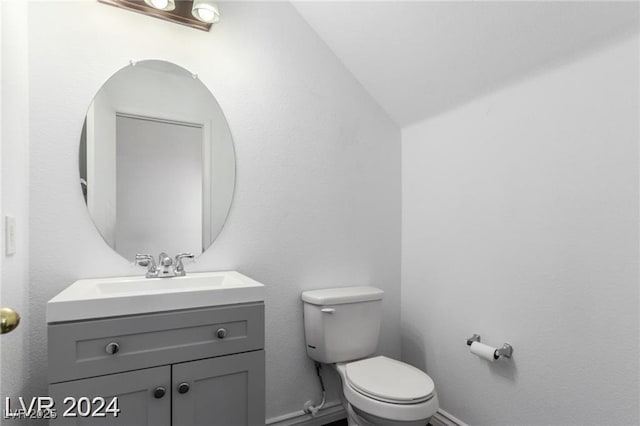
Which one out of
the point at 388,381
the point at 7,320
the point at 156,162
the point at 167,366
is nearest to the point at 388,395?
the point at 388,381

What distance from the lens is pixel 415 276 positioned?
7.23 ft

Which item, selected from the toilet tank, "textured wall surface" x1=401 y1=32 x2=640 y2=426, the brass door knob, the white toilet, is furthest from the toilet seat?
the brass door knob

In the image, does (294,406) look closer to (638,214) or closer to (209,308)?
(209,308)

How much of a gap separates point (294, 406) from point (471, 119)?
1794 millimetres

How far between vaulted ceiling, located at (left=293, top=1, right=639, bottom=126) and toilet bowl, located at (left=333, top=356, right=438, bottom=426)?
1.41 meters

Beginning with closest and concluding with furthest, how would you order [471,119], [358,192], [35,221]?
1. [35,221]
2. [471,119]
3. [358,192]

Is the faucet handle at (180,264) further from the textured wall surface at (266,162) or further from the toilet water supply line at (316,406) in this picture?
the toilet water supply line at (316,406)

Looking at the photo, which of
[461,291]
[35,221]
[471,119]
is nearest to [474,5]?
[471,119]

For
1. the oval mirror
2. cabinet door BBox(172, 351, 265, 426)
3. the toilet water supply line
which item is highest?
the oval mirror

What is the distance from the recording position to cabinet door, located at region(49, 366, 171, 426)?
43.1 inches

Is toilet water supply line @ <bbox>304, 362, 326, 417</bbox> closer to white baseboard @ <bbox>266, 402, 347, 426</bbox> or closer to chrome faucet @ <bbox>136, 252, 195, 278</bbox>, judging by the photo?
white baseboard @ <bbox>266, 402, 347, 426</bbox>

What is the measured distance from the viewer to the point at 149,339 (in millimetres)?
1213

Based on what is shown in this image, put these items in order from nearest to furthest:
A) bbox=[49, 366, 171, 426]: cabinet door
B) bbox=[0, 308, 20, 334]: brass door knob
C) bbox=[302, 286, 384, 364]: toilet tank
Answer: bbox=[0, 308, 20, 334]: brass door knob → bbox=[49, 366, 171, 426]: cabinet door → bbox=[302, 286, 384, 364]: toilet tank

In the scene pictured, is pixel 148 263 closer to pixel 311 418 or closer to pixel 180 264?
pixel 180 264
